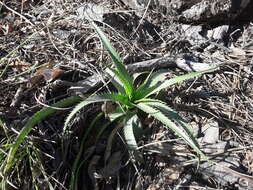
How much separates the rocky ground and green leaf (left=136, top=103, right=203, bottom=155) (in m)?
0.11

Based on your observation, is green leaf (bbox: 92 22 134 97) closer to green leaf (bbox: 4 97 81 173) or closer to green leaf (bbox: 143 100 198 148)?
green leaf (bbox: 143 100 198 148)

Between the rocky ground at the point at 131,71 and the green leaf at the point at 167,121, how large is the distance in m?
0.11

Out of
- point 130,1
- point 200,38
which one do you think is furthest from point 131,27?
point 200,38

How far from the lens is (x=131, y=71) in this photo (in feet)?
6.03

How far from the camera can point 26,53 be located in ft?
6.35

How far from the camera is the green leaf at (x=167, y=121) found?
57.3 inches

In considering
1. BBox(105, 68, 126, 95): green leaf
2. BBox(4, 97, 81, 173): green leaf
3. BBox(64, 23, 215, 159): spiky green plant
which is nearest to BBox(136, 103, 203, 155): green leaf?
BBox(64, 23, 215, 159): spiky green plant

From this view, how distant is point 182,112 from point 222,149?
0.82 ft

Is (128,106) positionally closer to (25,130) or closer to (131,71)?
(131,71)

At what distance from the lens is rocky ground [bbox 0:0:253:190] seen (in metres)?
1.55

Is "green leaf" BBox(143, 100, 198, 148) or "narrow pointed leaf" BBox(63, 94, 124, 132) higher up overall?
"narrow pointed leaf" BBox(63, 94, 124, 132)

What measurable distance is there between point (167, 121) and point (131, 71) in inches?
16.1

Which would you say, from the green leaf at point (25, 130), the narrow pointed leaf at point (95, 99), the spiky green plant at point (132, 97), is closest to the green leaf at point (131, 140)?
the spiky green plant at point (132, 97)

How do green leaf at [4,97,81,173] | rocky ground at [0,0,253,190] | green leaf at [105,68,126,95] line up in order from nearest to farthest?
1. green leaf at [4,97,81,173]
2. rocky ground at [0,0,253,190]
3. green leaf at [105,68,126,95]
